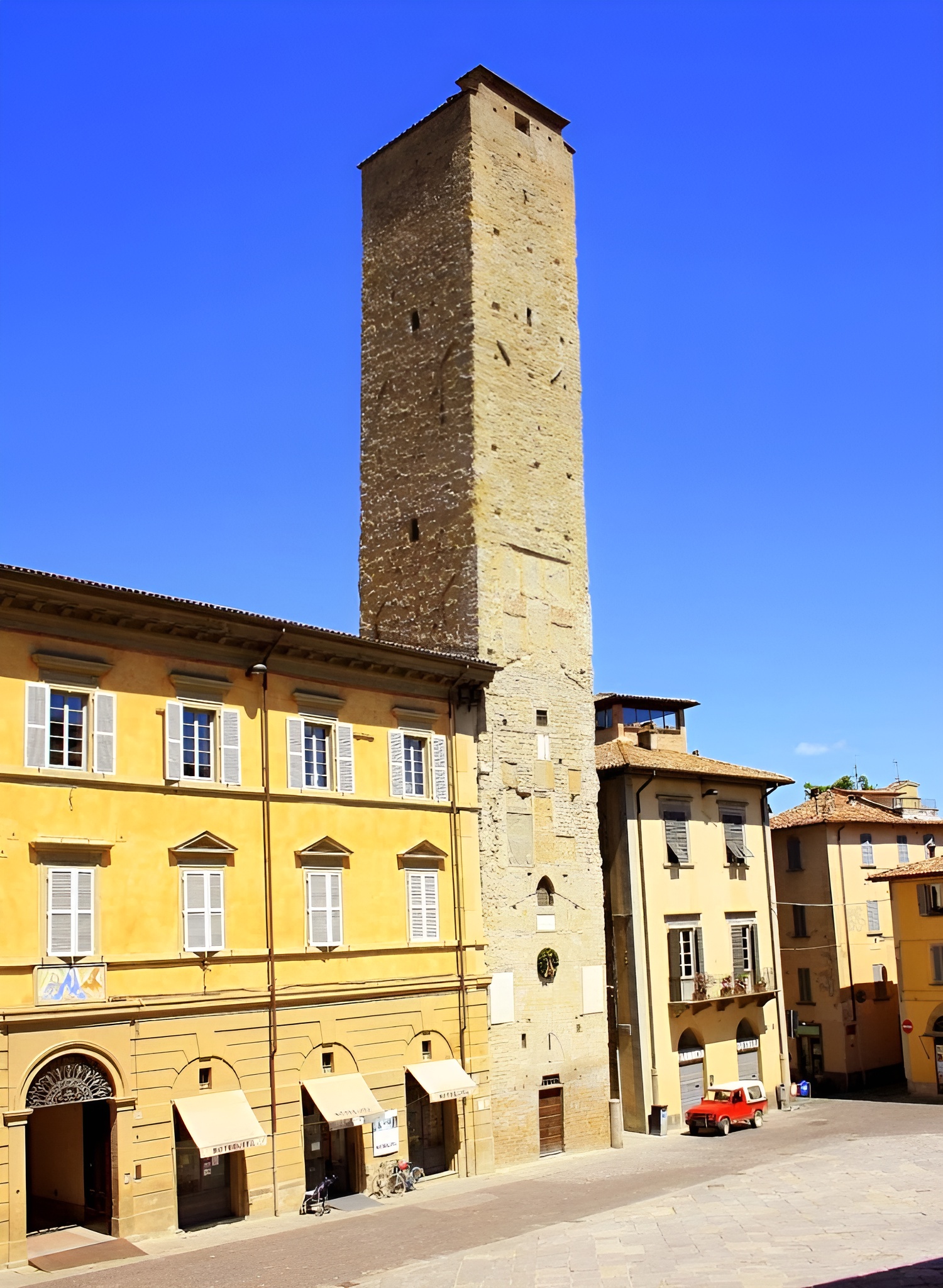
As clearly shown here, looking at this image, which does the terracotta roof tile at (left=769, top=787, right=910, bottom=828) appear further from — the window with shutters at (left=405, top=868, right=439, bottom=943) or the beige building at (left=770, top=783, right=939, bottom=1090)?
the window with shutters at (left=405, top=868, right=439, bottom=943)

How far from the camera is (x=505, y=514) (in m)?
33.2

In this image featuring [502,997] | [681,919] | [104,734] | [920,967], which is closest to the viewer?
[104,734]

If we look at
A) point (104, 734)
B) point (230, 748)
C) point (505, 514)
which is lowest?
point (230, 748)

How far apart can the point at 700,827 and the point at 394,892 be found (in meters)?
14.4

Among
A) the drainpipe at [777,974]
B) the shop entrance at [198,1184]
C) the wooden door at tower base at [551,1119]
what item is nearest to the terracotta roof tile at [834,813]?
the drainpipe at [777,974]

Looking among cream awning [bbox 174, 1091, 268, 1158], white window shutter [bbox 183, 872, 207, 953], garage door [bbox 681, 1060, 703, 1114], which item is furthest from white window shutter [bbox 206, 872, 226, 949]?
garage door [bbox 681, 1060, 703, 1114]

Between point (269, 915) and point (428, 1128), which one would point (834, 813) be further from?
point (269, 915)

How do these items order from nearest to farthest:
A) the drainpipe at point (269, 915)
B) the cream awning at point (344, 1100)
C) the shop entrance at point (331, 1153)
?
the drainpipe at point (269, 915) → the cream awning at point (344, 1100) → the shop entrance at point (331, 1153)

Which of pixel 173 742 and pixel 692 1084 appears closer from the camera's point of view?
pixel 173 742

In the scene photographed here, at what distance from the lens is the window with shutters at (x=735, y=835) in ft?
131

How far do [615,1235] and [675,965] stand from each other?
15562 mm

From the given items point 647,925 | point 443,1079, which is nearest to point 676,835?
point 647,925

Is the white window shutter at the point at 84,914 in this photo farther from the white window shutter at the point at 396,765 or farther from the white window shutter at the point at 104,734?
the white window shutter at the point at 396,765

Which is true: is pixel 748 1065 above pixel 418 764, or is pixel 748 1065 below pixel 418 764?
below
